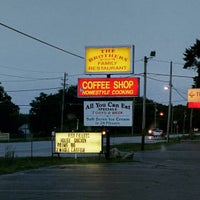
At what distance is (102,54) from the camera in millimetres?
30859

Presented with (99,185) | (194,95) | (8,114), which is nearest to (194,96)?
(194,95)

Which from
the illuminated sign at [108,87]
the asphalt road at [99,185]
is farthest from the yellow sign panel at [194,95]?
the asphalt road at [99,185]

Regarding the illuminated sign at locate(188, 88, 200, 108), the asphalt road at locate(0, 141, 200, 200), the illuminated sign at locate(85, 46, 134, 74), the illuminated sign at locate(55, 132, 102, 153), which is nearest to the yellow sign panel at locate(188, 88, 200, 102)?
the illuminated sign at locate(188, 88, 200, 108)

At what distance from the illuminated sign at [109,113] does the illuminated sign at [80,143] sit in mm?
1899

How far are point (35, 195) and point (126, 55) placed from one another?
18.8 m

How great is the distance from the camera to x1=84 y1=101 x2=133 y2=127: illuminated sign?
28.5m

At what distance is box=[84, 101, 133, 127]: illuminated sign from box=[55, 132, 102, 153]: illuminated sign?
6.23 ft

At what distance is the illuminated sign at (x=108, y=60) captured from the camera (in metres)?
30.1

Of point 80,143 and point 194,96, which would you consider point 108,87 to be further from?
point 194,96

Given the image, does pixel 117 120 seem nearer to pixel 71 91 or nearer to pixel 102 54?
pixel 102 54

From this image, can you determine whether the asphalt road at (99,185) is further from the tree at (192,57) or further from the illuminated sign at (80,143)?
the tree at (192,57)

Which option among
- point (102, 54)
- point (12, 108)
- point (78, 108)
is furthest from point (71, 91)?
point (102, 54)

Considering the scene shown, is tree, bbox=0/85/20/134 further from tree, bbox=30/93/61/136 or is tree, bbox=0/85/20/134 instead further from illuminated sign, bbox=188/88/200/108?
illuminated sign, bbox=188/88/200/108

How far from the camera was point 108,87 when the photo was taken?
29.0 m
